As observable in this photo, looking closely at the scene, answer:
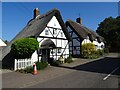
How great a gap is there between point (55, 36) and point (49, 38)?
1.32m

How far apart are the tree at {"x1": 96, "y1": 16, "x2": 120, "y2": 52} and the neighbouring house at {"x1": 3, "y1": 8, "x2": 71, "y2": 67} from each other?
105 feet

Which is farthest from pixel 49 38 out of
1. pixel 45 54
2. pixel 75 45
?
pixel 75 45

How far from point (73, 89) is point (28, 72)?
24.9 feet

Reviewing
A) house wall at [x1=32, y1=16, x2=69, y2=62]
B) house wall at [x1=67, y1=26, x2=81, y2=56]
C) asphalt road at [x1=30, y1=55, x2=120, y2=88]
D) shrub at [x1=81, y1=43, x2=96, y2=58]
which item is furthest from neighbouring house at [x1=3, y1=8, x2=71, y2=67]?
house wall at [x1=67, y1=26, x2=81, y2=56]

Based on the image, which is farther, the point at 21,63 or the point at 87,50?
the point at 87,50

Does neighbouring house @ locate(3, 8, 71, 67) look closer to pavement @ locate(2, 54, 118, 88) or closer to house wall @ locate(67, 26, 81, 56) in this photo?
pavement @ locate(2, 54, 118, 88)

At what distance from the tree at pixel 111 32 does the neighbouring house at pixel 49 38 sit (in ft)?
105

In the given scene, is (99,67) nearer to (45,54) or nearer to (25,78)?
(45,54)

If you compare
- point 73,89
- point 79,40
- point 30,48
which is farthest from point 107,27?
point 73,89

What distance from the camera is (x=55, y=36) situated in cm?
2439

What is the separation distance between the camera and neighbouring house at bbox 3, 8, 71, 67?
71.2 feet

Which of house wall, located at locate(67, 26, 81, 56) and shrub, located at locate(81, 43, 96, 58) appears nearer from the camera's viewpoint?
shrub, located at locate(81, 43, 96, 58)

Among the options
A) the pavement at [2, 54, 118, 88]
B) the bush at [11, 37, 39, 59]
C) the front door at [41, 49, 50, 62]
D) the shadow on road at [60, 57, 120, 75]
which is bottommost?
the pavement at [2, 54, 118, 88]

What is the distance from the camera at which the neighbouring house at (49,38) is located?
71.2ft
